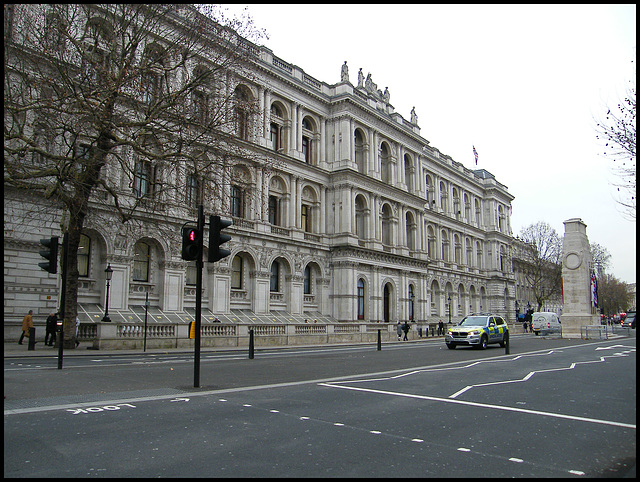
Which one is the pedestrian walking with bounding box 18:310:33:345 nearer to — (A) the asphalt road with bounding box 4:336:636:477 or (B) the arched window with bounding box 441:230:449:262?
(A) the asphalt road with bounding box 4:336:636:477

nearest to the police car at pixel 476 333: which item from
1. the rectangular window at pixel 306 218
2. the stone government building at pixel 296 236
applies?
the stone government building at pixel 296 236

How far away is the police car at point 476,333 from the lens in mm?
27094

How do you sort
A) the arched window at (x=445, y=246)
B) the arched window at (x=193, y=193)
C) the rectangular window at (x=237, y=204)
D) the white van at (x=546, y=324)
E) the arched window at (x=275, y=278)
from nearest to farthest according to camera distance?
the arched window at (x=193, y=193) < the rectangular window at (x=237, y=204) < the arched window at (x=275, y=278) < the white van at (x=546, y=324) < the arched window at (x=445, y=246)

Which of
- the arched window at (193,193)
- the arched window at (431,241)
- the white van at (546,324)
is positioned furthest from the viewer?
the arched window at (431,241)

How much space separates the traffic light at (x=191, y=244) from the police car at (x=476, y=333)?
773 inches

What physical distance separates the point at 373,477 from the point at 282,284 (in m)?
37.8

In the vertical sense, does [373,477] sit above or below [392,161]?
below

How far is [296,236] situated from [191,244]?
32815 millimetres

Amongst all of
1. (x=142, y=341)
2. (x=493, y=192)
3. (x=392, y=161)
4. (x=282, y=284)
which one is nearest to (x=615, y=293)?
(x=493, y=192)

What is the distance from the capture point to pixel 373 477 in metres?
5.17

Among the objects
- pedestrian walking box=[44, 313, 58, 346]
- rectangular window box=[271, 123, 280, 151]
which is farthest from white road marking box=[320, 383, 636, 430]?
rectangular window box=[271, 123, 280, 151]

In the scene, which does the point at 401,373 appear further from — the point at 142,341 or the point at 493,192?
the point at 493,192

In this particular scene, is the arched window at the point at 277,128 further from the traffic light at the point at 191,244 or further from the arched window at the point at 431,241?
the traffic light at the point at 191,244

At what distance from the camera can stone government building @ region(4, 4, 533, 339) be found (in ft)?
97.9
